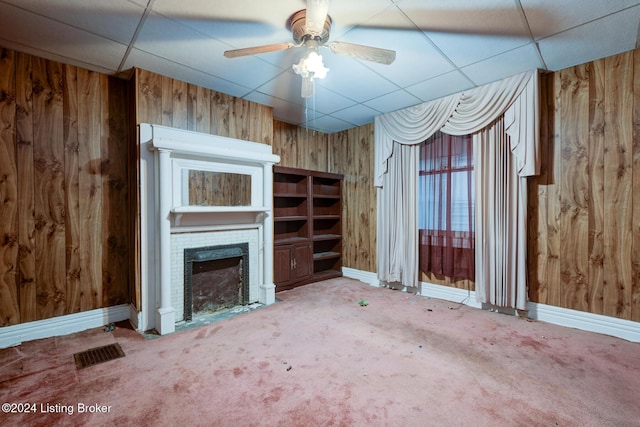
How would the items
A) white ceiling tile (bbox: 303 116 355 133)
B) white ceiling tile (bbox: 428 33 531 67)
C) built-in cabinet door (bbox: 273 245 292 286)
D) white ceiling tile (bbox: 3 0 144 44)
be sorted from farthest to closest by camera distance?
white ceiling tile (bbox: 303 116 355 133) → built-in cabinet door (bbox: 273 245 292 286) → white ceiling tile (bbox: 428 33 531 67) → white ceiling tile (bbox: 3 0 144 44)

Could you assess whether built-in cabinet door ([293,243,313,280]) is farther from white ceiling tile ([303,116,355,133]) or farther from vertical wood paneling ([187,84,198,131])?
vertical wood paneling ([187,84,198,131])

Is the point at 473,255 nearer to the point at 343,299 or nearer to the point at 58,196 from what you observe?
the point at 343,299

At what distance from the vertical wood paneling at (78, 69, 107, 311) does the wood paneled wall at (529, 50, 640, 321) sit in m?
4.44

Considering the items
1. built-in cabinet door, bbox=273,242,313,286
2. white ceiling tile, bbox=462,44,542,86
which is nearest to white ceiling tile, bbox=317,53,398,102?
white ceiling tile, bbox=462,44,542,86

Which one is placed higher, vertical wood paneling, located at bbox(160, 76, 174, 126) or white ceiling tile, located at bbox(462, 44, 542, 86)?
white ceiling tile, located at bbox(462, 44, 542, 86)

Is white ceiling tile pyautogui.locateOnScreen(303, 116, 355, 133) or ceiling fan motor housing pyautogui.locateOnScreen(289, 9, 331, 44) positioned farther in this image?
white ceiling tile pyautogui.locateOnScreen(303, 116, 355, 133)

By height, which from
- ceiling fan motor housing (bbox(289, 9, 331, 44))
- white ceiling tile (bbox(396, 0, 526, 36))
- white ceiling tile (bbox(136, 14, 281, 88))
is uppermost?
white ceiling tile (bbox(136, 14, 281, 88))

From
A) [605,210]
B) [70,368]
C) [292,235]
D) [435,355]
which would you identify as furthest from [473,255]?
[70,368]

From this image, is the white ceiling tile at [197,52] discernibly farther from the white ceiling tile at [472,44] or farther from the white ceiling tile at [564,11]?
the white ceiling tile at [564,11]

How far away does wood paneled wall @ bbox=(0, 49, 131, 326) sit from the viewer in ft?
7.96

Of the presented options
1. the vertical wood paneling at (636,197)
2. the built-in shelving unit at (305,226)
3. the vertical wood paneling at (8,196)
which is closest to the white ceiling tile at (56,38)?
the vertical wood paneling at (8,196)

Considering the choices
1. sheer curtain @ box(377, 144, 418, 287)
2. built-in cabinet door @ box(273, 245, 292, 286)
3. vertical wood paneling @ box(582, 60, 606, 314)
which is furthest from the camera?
built-in cabinet door @ box(273, 245, 292, 286)

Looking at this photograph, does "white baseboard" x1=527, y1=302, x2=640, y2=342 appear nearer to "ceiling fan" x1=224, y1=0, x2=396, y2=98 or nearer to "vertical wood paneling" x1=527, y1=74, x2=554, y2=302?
"vertical wood paneling" x1=527, y1=74, x2=554, y2=302

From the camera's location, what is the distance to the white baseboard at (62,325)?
241 cm
